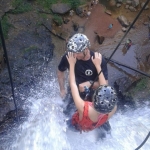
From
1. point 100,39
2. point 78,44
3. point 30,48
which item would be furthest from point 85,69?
point 100,39

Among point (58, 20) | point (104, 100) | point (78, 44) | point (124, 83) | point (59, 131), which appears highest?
point (78, 44)

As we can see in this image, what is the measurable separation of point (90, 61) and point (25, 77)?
2.31 meters

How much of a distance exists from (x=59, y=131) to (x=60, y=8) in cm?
358

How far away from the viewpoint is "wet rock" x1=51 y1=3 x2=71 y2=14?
7438 mm

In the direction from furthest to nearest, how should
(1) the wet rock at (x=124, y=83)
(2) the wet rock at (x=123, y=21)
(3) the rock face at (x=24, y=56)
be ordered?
(2) the wet rock at (x=123, y=21) < (1) the wet rock at (x=124, y=83) < (3) the rock face at (x=24, y=56)

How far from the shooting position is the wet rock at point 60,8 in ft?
24.4

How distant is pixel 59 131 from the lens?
17.6ft

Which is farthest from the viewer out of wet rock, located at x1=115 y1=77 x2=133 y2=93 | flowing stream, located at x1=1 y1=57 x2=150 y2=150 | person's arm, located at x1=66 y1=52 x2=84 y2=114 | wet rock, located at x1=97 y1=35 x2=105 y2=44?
wet rock, located at x1=97 y1=35 x2=105 y2=44

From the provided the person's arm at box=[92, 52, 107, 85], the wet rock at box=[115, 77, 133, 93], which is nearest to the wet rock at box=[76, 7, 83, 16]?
the wet rock at box=[115, 77, 133, 93]

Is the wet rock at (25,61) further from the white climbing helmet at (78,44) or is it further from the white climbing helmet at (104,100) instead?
the white climbing helmet at (104,100)

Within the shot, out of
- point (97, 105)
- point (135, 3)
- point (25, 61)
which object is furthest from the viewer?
point (135, 3)

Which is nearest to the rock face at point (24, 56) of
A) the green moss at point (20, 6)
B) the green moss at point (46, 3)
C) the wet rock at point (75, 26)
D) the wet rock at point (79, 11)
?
the green moss at point (20, 6)

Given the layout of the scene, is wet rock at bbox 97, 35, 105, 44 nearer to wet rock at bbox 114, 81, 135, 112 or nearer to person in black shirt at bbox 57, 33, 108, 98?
wet rock at bbox 114, 81, 135, 112

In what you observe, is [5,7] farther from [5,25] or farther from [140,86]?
[140,86]
